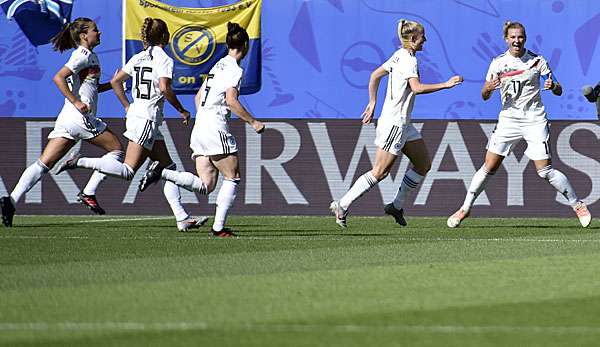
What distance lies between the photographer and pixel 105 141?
1440 centimetres

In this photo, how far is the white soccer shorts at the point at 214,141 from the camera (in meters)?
12.2

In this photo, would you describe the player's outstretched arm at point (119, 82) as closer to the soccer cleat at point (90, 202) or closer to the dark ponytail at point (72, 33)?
the dark ponytail at point (72, 33)

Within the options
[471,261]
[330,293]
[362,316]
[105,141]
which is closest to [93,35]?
[105,141]

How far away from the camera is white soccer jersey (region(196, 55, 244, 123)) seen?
39.8 feet

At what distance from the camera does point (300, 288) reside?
8.34 metres

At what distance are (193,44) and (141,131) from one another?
24.4 ft

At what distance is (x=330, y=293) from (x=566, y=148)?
9323mm

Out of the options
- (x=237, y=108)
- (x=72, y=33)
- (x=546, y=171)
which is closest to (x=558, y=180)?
(x=546, y=171)

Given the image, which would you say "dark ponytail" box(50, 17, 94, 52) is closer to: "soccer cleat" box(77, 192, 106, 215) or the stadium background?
"soccer cleat" box(77, 192, 106, 215)

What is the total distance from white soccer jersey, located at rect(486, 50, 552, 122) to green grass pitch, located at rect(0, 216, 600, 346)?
3.84 feet

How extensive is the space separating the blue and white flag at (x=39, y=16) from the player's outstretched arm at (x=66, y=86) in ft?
24.1

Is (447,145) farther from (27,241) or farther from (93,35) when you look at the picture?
(27,241)

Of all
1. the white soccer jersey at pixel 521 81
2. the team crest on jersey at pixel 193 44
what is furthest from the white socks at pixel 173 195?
the team crest on jersey at pixel 193 44

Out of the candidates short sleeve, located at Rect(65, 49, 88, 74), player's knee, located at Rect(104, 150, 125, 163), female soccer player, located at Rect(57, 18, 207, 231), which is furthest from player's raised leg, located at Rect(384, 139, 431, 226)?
short sleeve, located at Rect(65, 49, 88, 74)
